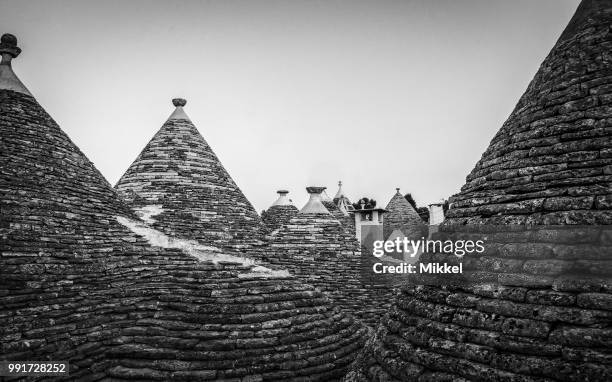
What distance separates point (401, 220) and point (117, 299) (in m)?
16.6

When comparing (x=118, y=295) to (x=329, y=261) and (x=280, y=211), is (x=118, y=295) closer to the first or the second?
(x=329, y=261)

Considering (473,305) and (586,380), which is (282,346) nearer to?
(473,305)

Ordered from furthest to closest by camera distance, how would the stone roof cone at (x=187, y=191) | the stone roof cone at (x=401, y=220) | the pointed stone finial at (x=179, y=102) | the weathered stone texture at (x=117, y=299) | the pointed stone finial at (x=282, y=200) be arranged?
the stone roof cone at (x=401, y=220)
the pointed stone finial at (x=282, y=200)
the pointed stone finial at (x=179, y=102)
the stone roof cone at (x=187, y=191)
the weathered stone texture at (x=117, y=299)

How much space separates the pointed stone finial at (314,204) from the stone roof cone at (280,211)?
4.72 metres

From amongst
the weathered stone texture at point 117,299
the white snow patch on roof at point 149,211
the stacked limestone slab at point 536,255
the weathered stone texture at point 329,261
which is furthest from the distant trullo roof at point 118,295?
the weathered stone texture at point 329,261

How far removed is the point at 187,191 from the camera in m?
9.25

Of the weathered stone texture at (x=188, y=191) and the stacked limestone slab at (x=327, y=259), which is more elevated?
the weathered stone texture at (x=188, y=191)

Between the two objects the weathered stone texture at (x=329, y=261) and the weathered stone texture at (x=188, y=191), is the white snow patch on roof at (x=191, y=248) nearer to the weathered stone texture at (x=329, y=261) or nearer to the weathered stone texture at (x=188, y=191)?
the weathered stone texture at (x=188, y=191)

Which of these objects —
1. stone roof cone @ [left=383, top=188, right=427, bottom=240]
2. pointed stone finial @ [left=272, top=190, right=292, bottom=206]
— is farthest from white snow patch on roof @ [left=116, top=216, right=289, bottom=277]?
stone roof cone @ [left=383, top=188, right=427, bottom=240]

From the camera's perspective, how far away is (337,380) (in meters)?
5.27

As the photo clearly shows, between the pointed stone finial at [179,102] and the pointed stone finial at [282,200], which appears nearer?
the pointed stone finial at [179,102]

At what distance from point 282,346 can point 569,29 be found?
184 inches

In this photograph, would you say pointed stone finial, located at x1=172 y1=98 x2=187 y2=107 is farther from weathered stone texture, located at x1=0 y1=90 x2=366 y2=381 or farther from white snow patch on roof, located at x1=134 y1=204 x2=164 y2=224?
weathered stone texture, located at x1=0 y1=90 x2=366 y2=381

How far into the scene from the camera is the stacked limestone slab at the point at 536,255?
2658 millimetres
